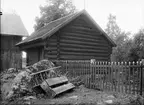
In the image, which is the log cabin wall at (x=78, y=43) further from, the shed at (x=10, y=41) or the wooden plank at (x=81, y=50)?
the shed at (x=10, y=41)

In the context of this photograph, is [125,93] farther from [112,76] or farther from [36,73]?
[36,73]

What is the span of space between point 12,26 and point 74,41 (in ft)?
41.2

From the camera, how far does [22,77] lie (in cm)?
698

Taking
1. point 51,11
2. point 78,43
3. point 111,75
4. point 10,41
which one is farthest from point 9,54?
point 111,75

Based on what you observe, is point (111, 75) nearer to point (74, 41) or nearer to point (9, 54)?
point (74, 41)

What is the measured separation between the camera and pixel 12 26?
22.0m

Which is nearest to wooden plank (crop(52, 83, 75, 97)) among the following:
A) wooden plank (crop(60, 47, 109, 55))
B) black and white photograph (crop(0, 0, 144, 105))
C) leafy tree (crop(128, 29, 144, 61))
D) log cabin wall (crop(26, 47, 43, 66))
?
black and white photograph (crop(0, 0, 144, 105))

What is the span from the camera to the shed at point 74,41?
11905 mm

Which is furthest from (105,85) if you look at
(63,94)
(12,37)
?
(12,37)

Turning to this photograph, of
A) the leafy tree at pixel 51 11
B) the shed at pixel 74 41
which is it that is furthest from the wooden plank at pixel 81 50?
the leafy tree at pixel 51 11

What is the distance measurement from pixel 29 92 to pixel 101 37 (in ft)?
31.9

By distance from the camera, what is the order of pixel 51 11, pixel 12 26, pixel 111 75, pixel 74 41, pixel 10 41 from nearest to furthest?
pixel 111 75
pixel 74 41
pixel 10 41
pixel 12 26
pixel 51 11

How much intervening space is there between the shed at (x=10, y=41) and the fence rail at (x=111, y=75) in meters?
10.3

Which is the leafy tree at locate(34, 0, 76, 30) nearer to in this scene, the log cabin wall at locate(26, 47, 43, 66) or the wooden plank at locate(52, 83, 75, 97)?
the log cabin wall at locate(26, 47, 43, 66)
